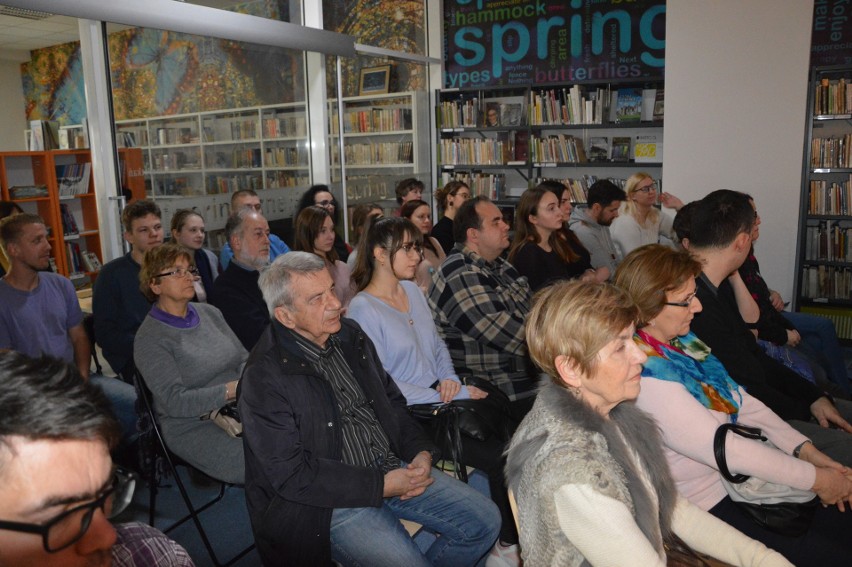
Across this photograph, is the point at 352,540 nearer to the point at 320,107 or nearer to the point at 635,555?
the point at 635,555

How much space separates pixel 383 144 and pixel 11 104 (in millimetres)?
7219

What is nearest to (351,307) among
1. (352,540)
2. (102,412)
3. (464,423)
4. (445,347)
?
(445,347)

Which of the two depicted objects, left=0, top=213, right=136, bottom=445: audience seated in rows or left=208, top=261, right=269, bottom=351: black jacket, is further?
left=208, top=261, right=269, bottom=351: black jacket

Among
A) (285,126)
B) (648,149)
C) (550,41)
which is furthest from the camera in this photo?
(550,41)

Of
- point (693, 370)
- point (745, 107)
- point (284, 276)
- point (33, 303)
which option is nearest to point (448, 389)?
point (284, 276)

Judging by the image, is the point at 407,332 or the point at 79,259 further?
the point at 79,259

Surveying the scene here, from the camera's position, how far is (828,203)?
228 inches

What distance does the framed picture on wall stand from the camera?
24.9 feet

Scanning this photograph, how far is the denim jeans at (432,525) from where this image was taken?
203 cm

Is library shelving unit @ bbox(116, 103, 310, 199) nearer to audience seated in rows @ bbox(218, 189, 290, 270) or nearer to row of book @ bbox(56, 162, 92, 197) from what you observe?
audience seated in rows @ bbox(218, 189, 290, 270)

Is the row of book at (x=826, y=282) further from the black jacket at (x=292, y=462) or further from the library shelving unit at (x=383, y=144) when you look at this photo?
the black jacket at (x=292, y=462)

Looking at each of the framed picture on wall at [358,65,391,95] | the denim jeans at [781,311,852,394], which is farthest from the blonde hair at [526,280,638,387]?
the framed picture on wall at [358,65,391,95]

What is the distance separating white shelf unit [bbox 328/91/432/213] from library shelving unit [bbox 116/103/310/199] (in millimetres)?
622

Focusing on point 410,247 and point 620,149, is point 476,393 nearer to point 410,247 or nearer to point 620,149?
point 410,247
